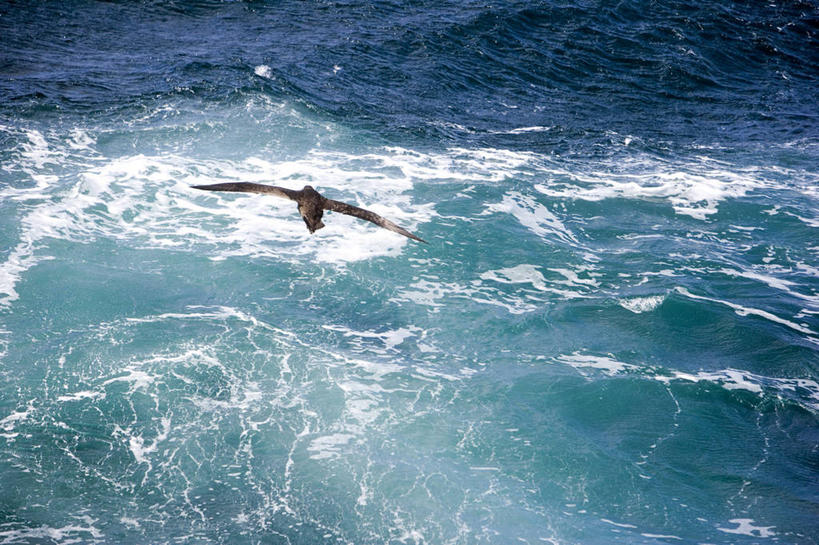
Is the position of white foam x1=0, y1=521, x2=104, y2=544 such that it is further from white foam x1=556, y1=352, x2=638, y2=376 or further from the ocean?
white foam x1=556, y1=352, x2=638, y2=376

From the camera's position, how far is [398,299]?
66.3ft

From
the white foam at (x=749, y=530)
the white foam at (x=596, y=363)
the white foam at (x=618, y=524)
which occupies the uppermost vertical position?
the white foam at (x=596, y=363)

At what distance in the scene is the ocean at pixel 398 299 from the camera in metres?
14.9

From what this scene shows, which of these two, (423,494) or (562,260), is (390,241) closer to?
(562,260)

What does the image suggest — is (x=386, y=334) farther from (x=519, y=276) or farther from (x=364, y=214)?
(x=364, y=214)

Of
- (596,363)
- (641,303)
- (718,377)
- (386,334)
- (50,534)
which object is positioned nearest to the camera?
(50,534)

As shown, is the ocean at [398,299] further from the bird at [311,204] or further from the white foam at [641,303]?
the bird at [311,204]

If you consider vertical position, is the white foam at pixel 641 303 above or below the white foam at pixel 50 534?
above

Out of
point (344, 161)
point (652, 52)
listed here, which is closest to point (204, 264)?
point (344, 161)

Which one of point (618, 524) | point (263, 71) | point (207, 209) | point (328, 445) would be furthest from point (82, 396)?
point (263, 71)

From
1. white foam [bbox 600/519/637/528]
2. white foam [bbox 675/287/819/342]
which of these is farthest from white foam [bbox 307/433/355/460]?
white foam [bbox 675/287/819/342]

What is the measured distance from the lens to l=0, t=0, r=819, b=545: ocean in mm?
14867

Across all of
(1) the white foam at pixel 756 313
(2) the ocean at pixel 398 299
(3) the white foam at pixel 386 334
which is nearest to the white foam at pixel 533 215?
(2) the ocean at pixel 398 299

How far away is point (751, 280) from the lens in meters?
21.9
